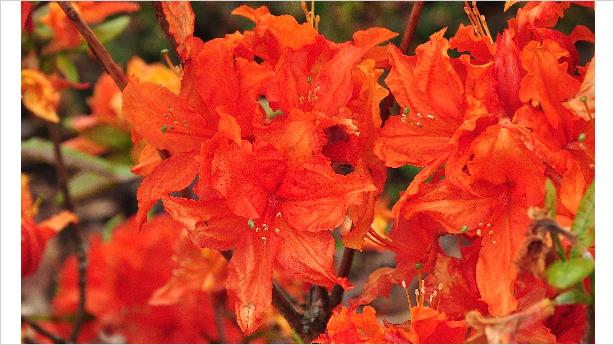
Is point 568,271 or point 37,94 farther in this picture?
point 37,94

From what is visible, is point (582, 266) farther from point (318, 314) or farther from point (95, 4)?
point (95, 4)

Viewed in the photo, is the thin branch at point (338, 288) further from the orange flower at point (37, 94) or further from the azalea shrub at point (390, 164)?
the orange flower at point (37, 94)

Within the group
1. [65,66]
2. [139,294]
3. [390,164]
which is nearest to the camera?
[390,164]

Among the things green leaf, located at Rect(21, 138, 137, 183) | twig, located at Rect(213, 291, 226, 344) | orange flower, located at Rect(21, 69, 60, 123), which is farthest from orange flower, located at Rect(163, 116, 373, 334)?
green leaf, located at Rect(21, 138, 137, 183)

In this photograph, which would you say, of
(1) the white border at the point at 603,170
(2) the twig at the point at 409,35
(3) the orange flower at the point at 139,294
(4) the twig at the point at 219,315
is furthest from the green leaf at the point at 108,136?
(1) the white border at the point at 603,170

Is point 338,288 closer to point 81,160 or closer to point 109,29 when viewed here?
point 109,29

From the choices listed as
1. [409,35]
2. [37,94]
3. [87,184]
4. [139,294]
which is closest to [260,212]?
[409,35]

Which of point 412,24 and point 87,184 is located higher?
point 412,24

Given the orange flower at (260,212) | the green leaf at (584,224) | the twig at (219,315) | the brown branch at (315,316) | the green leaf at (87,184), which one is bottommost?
the twig at (219,315)
